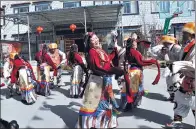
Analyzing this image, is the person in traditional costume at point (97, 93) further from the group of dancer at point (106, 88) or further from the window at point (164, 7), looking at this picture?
the window at point (164, 7)

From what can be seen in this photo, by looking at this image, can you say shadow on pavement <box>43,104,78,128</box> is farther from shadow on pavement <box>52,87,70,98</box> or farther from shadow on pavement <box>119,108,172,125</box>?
shadow on pavement <box>52,87,70,98</box>

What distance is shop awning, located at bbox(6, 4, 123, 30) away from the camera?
11.9 metres

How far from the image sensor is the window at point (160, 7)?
1369 cm

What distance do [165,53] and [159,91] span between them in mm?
2237

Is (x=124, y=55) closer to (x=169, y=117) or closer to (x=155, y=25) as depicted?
(x=169, y=117)

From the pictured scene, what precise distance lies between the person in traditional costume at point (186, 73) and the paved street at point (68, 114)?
1.28ft

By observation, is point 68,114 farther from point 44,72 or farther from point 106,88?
point 44,72

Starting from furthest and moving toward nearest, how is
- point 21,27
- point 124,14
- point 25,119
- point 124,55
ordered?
point 21,27, point 124,14, point 124,55, point 25,119

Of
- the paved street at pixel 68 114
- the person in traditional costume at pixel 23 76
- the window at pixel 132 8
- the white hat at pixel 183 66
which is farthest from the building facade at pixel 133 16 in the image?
the white hat at pixel 183 66

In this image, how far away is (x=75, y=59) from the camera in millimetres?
5996

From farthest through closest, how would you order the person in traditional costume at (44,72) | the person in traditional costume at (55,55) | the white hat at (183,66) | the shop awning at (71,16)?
the shop awning at (71,16)
the person in traditional costume at (55,55)
the person in traditional costume at (44,72)
the white hat at (183,66)

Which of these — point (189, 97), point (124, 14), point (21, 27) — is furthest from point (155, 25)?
point (189, 97)

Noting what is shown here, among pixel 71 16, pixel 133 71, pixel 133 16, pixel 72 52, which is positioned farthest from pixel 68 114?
pixel 133 16

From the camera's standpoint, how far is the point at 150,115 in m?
4.31
